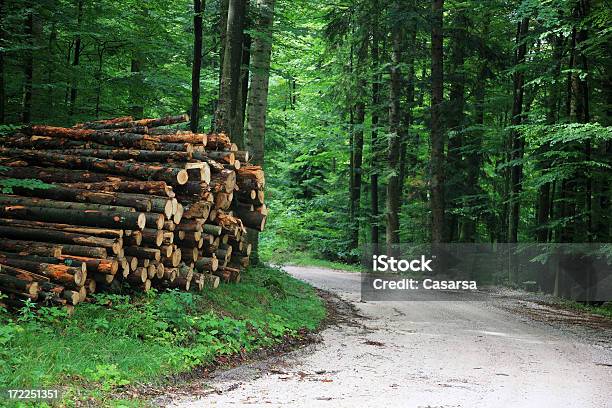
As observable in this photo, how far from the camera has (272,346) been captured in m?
9.35

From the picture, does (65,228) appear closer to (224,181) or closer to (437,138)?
(224,181)

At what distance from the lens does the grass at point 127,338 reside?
5.95 m

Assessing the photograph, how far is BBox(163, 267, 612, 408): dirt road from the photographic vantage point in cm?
663

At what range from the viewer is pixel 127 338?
7.60 metres

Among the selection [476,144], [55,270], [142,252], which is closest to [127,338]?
[55,270]

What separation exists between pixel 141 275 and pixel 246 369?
8.04 feet

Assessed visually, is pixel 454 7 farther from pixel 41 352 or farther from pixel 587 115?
pixel 41 352

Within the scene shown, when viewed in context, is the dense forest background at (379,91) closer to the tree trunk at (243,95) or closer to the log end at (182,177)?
the tree trunk at (243,95)

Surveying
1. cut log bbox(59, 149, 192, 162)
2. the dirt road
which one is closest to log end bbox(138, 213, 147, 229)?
cut log bbox(59, 149, 192, 162)

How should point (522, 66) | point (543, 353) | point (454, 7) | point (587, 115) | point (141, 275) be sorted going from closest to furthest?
1. point (141, 275)
2. point (543, 353)
3. point (587, 115)
4. point (522, 66)
5. point (454, 7)

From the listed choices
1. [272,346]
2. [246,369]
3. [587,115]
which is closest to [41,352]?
[246,369]

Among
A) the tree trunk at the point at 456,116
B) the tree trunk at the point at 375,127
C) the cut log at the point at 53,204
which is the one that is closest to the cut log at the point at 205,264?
the cut log at the point at 53,204
